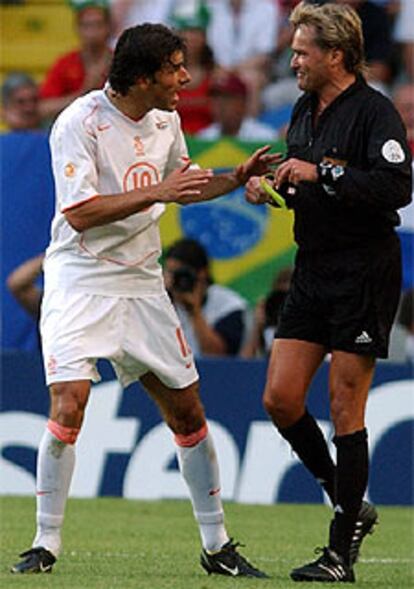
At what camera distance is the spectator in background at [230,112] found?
14.1 m

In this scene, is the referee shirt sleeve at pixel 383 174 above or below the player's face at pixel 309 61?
below

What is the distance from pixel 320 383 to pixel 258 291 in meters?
0.92

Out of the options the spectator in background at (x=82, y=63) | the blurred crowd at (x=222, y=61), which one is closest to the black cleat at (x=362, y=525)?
the blurred crowd at (x=222, y=61)

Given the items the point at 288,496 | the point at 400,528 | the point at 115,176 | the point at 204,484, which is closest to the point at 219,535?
the point at 204,484

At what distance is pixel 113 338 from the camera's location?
726 centimetres

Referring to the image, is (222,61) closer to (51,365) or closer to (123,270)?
(123,270)

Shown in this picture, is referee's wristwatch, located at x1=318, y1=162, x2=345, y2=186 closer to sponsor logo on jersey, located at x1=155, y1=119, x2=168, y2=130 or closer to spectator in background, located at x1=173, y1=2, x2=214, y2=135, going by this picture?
sponsor logo on jersey, located at x1=155, y1=119, x2=168, y2=130

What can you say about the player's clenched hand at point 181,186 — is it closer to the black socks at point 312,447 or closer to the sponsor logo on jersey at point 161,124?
the sponsor logo on jersey at point 161,124

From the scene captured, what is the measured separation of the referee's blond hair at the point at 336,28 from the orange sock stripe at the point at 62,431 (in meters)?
1.88

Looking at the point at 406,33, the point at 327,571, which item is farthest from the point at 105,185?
the point at 406,33

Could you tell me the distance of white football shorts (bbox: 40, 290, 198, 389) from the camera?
716 cm

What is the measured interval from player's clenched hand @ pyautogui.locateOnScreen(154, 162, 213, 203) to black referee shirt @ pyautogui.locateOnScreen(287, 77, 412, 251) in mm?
455

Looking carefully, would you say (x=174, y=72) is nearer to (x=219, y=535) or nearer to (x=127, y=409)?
(x=219, y=535)

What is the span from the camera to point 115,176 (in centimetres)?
726
